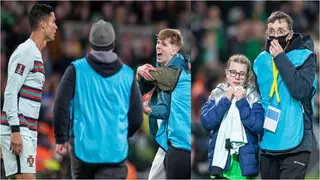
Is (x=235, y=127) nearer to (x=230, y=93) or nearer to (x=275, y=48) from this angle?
(x=230, y=93)

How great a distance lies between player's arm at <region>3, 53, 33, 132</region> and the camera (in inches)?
267

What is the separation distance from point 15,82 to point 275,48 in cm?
193

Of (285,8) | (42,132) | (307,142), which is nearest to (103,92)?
(307,142)

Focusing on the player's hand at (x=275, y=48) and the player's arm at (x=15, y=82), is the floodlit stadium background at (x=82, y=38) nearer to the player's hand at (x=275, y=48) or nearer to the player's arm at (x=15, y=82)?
the player's arm at (x=15, y=82)

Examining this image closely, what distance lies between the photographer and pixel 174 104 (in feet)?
23.9

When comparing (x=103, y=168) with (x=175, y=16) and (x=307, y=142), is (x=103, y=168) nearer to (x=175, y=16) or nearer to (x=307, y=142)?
(x=307, y=142)

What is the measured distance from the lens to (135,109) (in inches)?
264

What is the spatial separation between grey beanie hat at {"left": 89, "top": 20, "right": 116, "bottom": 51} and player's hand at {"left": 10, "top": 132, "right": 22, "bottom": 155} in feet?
2.82

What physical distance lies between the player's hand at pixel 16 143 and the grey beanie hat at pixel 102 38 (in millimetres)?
860

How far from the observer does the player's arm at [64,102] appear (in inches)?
257

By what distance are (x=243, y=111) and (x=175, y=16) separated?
200 inches

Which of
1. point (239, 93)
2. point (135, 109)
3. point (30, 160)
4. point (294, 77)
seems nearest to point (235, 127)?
point (239, 93)

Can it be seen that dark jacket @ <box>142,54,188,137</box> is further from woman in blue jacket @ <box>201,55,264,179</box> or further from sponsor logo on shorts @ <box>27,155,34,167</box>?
sponsor logo on shorts @ <box>27,155,34,167</box>

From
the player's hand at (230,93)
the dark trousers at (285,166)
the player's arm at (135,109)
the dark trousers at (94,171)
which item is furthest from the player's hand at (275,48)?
the dark trousers at (94,171)
